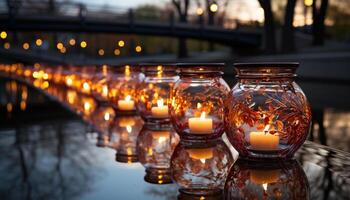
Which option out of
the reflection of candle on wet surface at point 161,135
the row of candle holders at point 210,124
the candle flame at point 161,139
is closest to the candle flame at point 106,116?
the row of candle holders at point 210,124

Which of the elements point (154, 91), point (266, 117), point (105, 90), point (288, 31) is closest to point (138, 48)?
point (288, 31)

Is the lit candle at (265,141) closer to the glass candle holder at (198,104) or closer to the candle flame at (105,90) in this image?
the glass candle holder at (198,104)

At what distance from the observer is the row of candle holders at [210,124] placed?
1.88 m

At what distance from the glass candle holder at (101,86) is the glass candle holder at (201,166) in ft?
9.01

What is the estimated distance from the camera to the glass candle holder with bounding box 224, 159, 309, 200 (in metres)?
1.53

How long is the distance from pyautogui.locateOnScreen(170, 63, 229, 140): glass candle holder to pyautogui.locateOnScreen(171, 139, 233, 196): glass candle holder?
7 centimetres

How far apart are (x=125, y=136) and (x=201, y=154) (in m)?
0.82

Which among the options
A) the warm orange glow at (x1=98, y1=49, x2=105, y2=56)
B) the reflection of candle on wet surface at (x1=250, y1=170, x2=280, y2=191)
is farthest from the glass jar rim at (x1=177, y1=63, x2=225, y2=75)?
the warm orange glow at (x1=98, y1=49, x2=105, y2=56)

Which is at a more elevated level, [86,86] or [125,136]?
[125,136]

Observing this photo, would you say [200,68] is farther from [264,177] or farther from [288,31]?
[288,31]

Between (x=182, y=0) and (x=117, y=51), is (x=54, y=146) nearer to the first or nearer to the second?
(x=182, y=0)

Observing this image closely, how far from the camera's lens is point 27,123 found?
12.3 ft

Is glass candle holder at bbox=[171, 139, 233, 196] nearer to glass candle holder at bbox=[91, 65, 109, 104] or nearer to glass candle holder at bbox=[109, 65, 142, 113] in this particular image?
glass candle holder at bbox=[109, 65, 142, 113]

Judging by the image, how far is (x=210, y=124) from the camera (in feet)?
8.25
